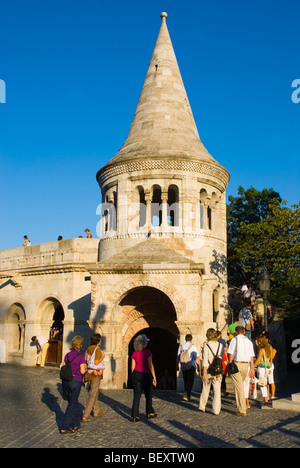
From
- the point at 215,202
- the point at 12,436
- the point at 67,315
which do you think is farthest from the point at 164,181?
the point at 12,436

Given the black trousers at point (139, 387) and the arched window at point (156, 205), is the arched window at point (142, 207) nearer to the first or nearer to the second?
the arched window at point (156, 205)

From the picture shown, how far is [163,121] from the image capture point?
19.2 m

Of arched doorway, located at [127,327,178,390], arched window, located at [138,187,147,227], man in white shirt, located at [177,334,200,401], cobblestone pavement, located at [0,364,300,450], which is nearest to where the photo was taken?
cobblestone pavement, located at [0,364,300,450]

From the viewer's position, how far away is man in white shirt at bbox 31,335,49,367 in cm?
1969

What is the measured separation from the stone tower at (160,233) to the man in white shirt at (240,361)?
3863 mm

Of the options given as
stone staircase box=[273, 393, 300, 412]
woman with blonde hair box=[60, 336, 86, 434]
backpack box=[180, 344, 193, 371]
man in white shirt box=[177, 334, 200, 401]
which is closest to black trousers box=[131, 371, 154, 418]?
woman with blonde hair box=[60, 336, 86, 434]

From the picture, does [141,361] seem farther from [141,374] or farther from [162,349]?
[162,349]

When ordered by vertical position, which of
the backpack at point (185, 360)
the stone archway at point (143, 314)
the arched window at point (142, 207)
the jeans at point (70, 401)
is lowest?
the jeans at point (70, 401)

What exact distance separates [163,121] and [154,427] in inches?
567

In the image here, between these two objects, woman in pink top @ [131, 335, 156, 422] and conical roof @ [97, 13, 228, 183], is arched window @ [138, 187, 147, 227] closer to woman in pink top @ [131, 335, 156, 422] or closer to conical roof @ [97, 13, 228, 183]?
conical roof @ [97, 13, 228, 183]

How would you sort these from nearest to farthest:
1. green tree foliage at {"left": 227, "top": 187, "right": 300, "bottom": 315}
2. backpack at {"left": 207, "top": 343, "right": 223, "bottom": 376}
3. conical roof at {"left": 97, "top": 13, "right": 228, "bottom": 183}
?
backpack at {"left": 207, "top": 343, "right": 223, "bottom": 376} → green tree foliage at {"left": 227, "top": 187, "right": 300, "bottom": 315} → conical roof at {"left": 97, "top": 13, "right": 228, "bottom": 183}

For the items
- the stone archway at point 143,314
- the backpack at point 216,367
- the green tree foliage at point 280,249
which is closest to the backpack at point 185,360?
the backpack at point 216,367

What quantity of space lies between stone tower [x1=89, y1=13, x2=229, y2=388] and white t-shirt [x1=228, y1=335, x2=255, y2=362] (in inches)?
152

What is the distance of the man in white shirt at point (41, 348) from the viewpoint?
1969cm
